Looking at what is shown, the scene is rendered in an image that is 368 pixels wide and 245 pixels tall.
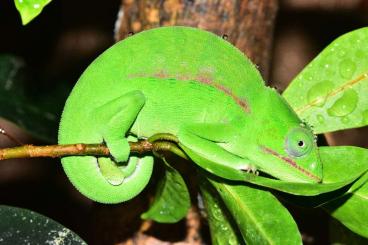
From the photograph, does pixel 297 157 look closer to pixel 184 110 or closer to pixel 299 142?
pixel 299 142

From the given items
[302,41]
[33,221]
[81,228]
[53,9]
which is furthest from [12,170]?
[33,221]

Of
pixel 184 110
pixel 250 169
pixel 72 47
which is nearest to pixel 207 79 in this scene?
pixel 184 110

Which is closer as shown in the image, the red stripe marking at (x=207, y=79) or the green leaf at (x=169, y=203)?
the red stripe marking at (x=207, y=79)

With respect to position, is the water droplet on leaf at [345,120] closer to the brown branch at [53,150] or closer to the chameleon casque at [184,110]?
the chameleon casque at [184,110]

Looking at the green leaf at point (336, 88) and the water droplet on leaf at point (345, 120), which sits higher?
the green leaf at point (336, 88)

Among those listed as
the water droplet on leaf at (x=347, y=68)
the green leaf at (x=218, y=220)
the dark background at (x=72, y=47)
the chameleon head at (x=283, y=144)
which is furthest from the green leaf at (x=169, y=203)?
the dark background at (x=72, y=47)

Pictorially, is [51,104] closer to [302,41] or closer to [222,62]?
[222,62]

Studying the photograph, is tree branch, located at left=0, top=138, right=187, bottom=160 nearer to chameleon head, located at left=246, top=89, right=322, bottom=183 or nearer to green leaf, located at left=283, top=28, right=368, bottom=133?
chameleon head, located at left=246, top=89, right=322, bottom=183
